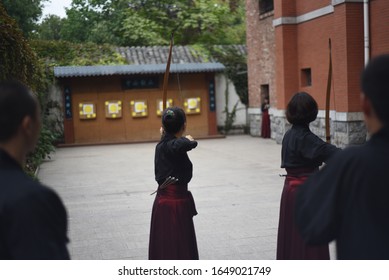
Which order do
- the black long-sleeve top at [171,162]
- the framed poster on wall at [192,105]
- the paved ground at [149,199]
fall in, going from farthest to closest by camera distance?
the framed poster on wall at [192,105]
the paved ground at [149,199]
the black long-sleeve top at [171,162]

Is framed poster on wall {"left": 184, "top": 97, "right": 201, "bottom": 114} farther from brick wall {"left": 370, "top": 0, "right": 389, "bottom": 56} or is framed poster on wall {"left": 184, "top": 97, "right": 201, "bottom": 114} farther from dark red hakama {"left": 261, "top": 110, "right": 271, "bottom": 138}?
brick wall {"left": 370, "top": 0, "right": 389, "bottom": 56}

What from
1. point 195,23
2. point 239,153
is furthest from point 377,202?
point 195,23

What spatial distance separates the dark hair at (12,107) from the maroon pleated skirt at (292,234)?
2.71 m

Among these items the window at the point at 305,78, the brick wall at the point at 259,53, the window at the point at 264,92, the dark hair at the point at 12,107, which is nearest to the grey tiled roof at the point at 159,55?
the brick wall at the point at 259,53

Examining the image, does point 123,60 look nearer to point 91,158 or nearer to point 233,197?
point 91,158

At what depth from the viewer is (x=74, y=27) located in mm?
24688

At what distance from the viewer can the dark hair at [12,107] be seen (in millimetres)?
2078

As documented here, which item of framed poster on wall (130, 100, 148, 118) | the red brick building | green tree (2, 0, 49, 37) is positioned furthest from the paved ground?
green tree (2, 0, 49, 37)

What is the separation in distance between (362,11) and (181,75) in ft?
25.8

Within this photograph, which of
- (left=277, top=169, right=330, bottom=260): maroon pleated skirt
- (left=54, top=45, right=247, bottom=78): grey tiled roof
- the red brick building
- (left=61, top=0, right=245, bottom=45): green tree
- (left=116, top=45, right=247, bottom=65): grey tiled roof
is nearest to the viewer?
(left=277, top=169, right=330, bottom=260): maroon pleated skirt

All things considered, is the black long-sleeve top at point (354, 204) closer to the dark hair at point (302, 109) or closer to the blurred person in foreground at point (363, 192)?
the blurred person in foreground at point (363, 192)

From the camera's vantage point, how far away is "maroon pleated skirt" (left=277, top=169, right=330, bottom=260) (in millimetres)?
4309

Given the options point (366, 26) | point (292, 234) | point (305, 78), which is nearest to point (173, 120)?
point (292, 234)

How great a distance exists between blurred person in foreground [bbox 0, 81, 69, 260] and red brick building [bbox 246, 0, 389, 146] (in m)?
10.6
